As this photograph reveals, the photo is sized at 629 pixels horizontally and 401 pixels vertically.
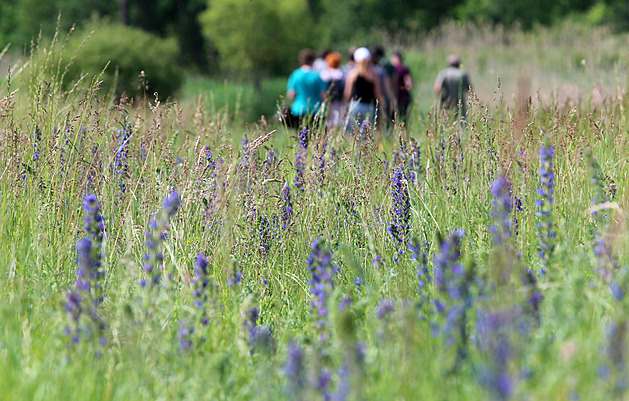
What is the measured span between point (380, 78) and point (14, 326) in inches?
251

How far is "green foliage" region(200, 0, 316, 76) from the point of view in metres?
24.5

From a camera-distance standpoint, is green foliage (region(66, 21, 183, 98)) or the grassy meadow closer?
the grassy meadow

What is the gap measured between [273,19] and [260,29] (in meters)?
0.56

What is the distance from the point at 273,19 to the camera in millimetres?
24562

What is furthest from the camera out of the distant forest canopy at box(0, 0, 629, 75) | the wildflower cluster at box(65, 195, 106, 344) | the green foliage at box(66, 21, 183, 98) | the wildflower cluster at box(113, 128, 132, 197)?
the distant forest canopy at box(0, 0, 629, 75)

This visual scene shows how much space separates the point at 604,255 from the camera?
265cm

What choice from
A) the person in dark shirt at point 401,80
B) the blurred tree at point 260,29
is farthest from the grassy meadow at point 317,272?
the blurred tree at point 260,29

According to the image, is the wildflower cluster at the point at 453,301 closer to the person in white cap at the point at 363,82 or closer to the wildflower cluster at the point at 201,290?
the wildflower cluster at the point at 201,290

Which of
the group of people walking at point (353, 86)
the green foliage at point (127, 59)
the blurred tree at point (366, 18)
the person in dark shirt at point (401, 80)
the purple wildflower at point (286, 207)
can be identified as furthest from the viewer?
the blurred tree at point (366, 18)

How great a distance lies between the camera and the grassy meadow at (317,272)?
2.12 meters

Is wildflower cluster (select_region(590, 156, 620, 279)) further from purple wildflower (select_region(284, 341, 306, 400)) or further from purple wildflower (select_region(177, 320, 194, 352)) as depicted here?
purple wildflower (select_region(177, 320, 194, 352))

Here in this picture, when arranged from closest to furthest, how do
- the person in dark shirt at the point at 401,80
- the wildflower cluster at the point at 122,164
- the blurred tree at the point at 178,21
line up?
the wildflower cluster at the point at 122,164, the person in dark shirt at the point at 401,80, the blurred tree at the point at 178,21

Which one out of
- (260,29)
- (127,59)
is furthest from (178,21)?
(127,59)

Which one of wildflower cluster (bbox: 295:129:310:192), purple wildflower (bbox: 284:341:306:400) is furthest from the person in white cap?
purple wildflower (bbox: 284:341:306:400)
